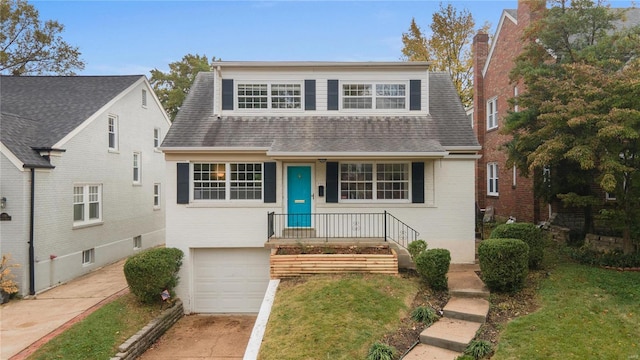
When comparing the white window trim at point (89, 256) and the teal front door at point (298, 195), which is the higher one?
the teal front door at point (298, 195)

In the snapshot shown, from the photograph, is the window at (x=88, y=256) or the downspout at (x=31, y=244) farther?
the window at (x=88, y=256)

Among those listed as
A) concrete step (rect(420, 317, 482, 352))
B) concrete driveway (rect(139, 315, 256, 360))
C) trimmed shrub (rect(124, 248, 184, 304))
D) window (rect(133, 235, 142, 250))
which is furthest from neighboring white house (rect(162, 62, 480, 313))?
window (rect(133, 235, 142, 250))

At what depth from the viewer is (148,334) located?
26.9 ft

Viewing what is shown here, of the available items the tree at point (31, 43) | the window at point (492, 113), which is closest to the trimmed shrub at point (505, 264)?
the window at point (492, 113)

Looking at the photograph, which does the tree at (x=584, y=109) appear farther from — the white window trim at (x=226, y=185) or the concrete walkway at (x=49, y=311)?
→ the concrete walkway at (x=49, y=311)

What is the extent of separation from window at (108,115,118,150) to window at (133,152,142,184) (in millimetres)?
1641

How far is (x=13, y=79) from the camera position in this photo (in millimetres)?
15609

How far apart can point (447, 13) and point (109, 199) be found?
73.6ft

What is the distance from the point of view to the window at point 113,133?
14766 millimetres

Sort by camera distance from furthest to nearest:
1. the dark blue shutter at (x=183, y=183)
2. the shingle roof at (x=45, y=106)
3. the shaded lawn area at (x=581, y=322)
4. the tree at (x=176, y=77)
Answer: the tree at (x=176, y=77), the shingle roof at (x=45, y=106), the dark blue shutter at (x=183, y=183), the shaded lawn area at (x=581, y=322)

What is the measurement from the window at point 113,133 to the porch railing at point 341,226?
29.1 ft

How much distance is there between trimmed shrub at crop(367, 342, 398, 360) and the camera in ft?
18.4

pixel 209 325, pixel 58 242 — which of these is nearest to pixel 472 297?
pixel 209 325

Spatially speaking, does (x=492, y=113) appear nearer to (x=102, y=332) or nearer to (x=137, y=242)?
(x=102, y=332)
